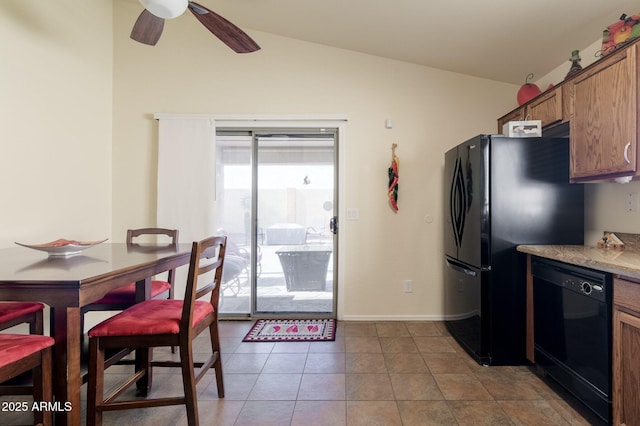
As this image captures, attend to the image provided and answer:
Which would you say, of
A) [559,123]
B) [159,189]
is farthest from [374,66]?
[159,189]

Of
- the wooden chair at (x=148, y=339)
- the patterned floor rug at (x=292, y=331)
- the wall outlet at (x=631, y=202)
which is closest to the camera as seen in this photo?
the wooden chair at (x=148, y=339)

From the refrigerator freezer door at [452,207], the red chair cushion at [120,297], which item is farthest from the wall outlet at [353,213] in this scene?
the red chair cushion at [120,297]

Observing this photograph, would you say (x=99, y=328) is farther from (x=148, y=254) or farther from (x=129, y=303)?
(x=129, y=303)

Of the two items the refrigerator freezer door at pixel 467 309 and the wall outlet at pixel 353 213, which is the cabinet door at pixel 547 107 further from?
the wall outlet at pixel 353 213

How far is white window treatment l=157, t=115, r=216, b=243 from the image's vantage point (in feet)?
10.2

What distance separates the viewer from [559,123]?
2.18 metres

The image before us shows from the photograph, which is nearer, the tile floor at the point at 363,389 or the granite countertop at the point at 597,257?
the granite countertop at the point at 597,257

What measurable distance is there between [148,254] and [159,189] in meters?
1.55

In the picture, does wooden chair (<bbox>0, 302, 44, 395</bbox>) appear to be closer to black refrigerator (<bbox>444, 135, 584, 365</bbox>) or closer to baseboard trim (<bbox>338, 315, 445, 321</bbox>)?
baseboard trim (<bbox>338, 315, 445, 321</bbox>)

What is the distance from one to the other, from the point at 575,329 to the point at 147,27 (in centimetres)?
327

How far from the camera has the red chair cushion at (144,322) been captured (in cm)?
141

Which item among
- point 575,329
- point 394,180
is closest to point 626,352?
point 575,329

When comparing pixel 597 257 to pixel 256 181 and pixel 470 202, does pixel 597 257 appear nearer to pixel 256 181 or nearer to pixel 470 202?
pixel 470 202

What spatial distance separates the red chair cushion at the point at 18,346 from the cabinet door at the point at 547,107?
315 centimetres
